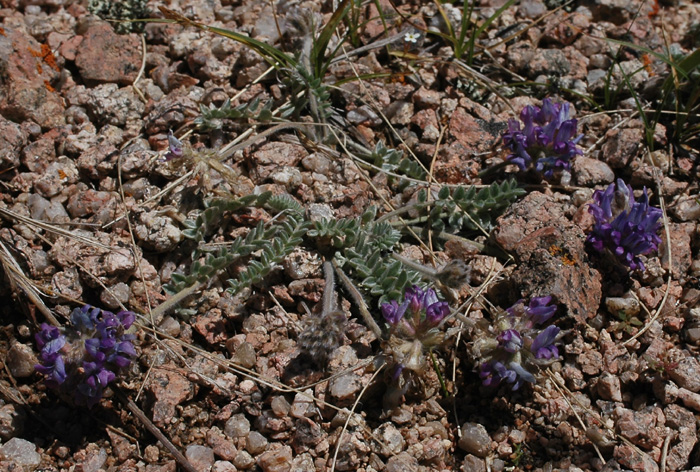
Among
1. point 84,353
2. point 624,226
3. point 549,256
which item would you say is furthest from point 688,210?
point 84,353

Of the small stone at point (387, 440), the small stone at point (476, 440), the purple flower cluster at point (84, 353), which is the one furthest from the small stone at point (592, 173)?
the purple flower cluster at point (84, 353)

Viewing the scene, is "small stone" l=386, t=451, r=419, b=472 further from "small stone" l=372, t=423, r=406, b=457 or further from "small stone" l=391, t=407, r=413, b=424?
"small stone" l=391, t=407, r=413, b=424

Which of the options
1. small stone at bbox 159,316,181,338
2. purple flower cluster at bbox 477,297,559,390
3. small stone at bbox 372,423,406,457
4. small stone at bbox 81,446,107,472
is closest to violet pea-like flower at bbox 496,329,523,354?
purple flower cluster at bbox 477,297,559,390

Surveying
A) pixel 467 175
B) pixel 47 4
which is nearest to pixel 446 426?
pixel 467 175

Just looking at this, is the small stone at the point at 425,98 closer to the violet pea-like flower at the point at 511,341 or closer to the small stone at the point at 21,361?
the violet pea-like flower at the point at 511,341

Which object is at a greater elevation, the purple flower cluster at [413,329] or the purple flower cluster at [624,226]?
the purple flower cluster at [624,226]
